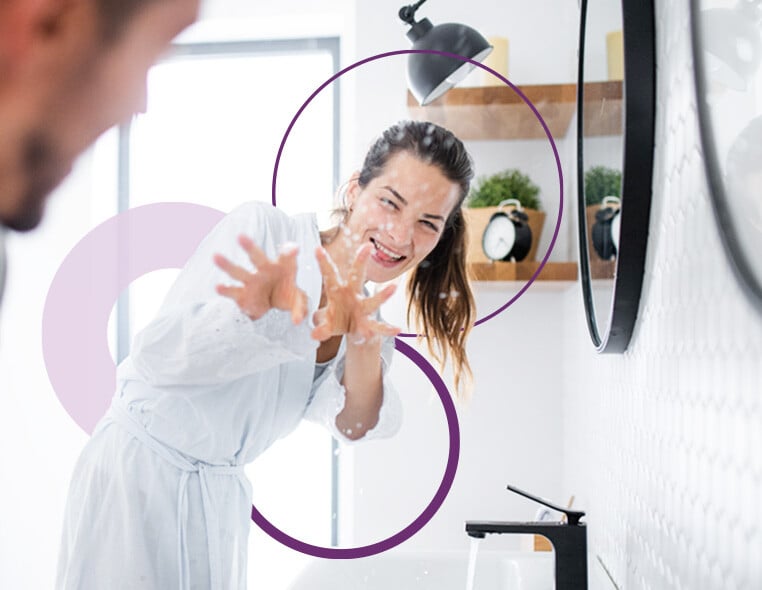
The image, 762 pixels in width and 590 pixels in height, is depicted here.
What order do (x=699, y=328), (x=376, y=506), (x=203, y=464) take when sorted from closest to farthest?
1. (x=699, y=328)
2. (x=203, y=464)
3. (x=376, y=506)

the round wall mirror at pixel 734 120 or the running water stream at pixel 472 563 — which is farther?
the running water stream at pixel 472 563

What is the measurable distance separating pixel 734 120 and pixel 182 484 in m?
0.47

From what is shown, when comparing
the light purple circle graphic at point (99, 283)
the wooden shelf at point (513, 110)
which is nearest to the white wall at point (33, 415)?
the light purple circle graphic at point (99, 283)

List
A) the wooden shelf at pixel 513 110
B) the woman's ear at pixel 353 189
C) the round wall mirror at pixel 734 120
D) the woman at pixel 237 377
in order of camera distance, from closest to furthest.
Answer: the round wall mirror at pixel 734 120 → the woman at pixel 237 377 → the woman's ear at pixel 353 189 → the wooden shelf at pixel 513 110

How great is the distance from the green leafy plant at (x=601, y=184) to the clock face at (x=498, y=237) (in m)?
0.10

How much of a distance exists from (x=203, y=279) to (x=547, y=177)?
0.44 metres

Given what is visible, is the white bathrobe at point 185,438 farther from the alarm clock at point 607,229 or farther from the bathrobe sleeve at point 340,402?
the alarm clock at point 607,229

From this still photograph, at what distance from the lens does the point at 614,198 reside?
0.70 m

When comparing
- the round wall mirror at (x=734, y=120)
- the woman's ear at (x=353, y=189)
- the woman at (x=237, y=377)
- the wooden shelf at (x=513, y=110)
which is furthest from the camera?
the wooden shelf at (x=513, y=110)

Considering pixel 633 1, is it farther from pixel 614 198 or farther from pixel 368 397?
pixel 368 397

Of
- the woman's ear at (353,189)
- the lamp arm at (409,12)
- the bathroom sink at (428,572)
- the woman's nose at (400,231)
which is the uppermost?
the lamp arm at (409,12)

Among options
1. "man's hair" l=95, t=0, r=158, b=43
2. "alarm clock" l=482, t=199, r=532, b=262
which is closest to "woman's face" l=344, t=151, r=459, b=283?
"alarm clock" l=482, t=199, r=532, b=262

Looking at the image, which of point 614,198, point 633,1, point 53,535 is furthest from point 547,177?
point 53,535

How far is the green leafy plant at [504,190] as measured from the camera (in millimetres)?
687
